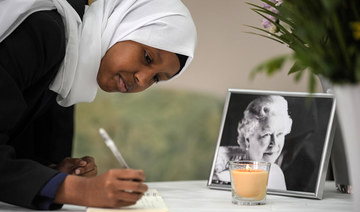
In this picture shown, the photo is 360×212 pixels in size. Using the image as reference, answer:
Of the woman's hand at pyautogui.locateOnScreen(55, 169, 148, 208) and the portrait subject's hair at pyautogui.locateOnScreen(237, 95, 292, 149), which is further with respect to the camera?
the portrait subject's hair at pyautogui.locateOnScreen(237, 95, 292, 149)

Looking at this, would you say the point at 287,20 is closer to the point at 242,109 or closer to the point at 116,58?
the point at 242,109

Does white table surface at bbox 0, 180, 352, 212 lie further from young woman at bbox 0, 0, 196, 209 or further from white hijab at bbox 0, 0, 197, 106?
white hijab at bbox 0, 0, 197, 106

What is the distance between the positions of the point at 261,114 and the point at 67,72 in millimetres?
520

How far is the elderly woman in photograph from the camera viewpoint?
4.49ft

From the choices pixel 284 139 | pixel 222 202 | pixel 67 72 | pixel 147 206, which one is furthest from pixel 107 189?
pixel 284 139

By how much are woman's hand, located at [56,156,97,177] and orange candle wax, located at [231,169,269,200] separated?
0.45m

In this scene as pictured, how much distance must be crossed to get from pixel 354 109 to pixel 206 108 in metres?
2.33

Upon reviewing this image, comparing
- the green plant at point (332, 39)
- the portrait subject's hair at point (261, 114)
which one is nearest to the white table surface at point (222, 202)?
the portrait subject's hair at point (261, 114)

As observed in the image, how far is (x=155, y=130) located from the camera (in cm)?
306

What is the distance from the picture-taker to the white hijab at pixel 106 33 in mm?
1336

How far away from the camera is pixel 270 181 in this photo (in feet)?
4.38

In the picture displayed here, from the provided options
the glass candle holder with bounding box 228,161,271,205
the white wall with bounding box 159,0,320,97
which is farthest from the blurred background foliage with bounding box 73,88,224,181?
the glass candle holder with bounding box 228,161,271,205

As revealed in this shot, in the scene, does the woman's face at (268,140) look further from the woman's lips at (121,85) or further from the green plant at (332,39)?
the green plant at (332,39)

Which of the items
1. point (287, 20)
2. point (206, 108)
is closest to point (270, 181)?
point (287, 20)
